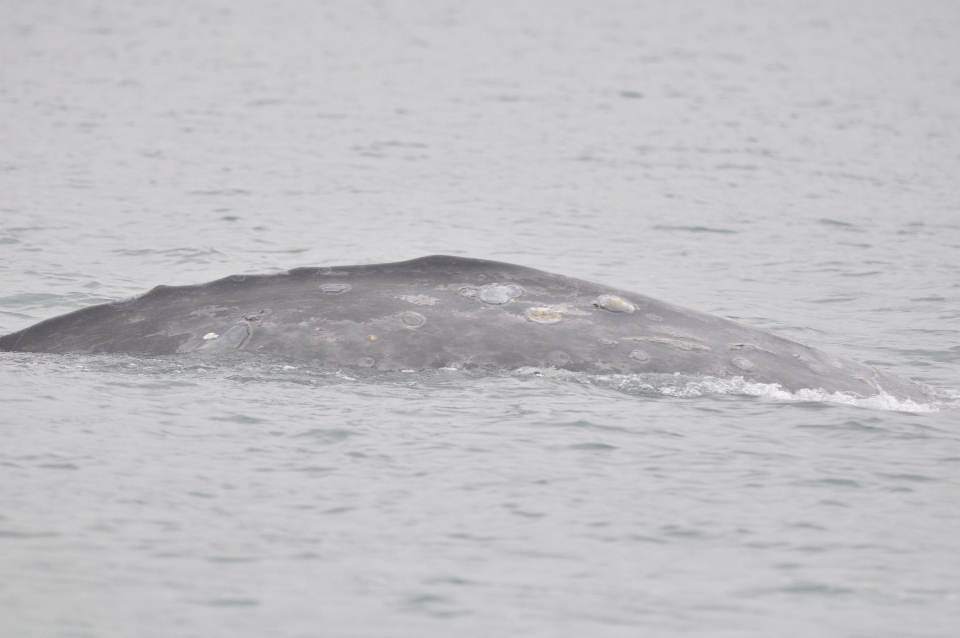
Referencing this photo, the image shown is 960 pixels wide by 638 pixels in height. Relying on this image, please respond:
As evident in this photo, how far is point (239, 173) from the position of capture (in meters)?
22.8

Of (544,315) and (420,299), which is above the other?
(420,299)

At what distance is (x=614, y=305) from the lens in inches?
355

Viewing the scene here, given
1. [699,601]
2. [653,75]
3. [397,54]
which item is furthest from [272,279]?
[397,54]

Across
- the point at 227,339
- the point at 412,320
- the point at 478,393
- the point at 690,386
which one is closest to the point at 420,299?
the point at 412,320

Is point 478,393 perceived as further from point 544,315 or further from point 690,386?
point 690,386

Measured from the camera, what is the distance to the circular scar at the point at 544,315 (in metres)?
8.85

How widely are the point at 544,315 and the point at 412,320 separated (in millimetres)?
905

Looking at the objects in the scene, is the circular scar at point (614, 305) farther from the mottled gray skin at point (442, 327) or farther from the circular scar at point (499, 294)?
the circular scar at point (499, 294)

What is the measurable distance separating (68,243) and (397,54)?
29.9 m

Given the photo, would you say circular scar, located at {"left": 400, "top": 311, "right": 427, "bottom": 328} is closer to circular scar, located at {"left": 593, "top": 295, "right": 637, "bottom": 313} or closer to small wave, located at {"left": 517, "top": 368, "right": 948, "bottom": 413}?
small wave, located at {"left": 517, "top": 368, "right": 948, "bottom": 413}

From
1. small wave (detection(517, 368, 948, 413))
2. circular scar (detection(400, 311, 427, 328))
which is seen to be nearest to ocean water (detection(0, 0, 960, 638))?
small wave (detection(517, 368, 948, 413))

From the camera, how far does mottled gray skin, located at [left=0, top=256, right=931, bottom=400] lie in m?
8.72

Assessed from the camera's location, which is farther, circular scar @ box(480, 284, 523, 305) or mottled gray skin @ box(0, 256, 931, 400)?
circular scar @ box(480, 284, 523, 305)

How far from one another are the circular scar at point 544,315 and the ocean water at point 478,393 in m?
0.44
